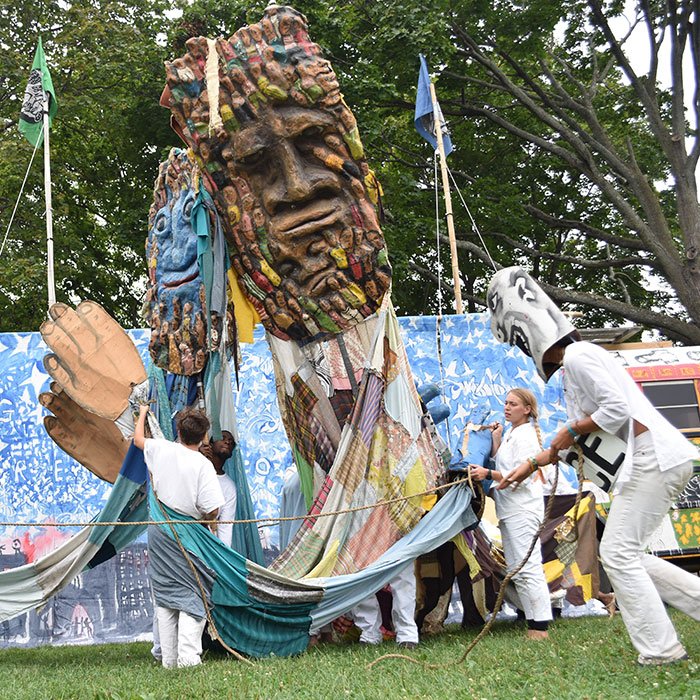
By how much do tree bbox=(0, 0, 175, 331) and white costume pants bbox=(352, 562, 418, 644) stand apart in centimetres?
1025

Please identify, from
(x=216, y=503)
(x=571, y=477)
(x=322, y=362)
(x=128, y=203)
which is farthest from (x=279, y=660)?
(x=128, y=203)

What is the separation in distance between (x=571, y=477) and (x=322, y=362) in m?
3.67

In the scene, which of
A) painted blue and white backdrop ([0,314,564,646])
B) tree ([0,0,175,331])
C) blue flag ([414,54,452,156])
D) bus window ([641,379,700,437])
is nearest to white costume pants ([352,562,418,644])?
painted blue and white backdrop ([0,314,564,646])

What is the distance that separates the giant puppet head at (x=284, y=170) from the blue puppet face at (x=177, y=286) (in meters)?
0.38

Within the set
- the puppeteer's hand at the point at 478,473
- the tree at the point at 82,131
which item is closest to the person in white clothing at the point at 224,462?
the puppeteer's hand at the point at 478,473

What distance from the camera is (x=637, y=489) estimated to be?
435 cm

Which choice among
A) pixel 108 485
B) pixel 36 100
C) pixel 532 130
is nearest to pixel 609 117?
pixel 532 130

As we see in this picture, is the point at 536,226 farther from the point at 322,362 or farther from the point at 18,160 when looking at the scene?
the point at 322,362

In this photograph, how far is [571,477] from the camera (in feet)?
30.2

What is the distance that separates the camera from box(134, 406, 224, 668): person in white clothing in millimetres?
5461

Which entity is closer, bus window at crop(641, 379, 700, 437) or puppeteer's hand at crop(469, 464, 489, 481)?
puppeteer's hand at crop(469, 464, 489, 481)

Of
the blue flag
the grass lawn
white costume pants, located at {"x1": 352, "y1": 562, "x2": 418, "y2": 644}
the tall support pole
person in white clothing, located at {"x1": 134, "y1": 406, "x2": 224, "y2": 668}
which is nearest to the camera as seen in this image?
the grass lawn

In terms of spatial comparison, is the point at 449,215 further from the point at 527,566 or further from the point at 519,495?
the point at 527,566

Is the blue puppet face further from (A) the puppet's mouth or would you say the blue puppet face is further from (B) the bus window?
(B) the bus window
